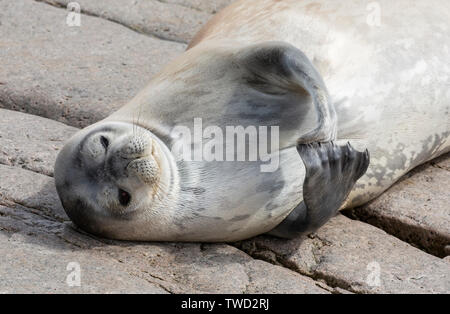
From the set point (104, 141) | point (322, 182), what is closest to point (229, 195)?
point (322, 182)

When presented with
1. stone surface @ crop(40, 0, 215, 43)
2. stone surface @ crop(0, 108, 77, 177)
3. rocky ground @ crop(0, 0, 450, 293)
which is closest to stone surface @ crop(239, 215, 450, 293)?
rocky ground @ crop(0, 0, 450, 293)

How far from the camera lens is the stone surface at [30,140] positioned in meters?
4.64

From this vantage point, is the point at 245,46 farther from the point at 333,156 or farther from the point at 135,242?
the point at 135,242

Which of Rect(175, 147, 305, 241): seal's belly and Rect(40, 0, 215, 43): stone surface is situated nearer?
Rect(175, 147, 305, 241): seal's belly

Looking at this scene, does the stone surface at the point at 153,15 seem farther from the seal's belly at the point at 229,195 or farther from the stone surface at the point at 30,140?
the seal's belly at the point at 229,195

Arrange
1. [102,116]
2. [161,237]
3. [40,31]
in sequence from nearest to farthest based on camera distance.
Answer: [161,237]
[102,116]
[40,31]

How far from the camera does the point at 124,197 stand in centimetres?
380

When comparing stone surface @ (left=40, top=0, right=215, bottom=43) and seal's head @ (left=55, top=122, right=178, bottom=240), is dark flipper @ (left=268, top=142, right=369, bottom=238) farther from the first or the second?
stone surface @ (left=40, top=0, right=215, bottom=43)

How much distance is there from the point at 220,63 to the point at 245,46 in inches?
5.2

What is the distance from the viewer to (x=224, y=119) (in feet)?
13.0

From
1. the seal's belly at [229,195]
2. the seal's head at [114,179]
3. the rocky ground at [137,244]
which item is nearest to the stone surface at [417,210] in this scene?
the rocky ground at [137,244]

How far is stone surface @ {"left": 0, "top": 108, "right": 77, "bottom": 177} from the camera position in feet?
15.2

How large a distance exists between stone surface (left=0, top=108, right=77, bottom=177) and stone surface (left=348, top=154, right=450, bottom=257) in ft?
5.05

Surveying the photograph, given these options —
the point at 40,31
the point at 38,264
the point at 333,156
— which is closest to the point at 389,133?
the point at 333,156
